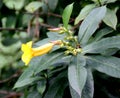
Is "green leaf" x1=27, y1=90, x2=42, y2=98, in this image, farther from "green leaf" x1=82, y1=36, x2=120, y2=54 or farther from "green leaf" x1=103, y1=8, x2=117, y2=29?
"green leaf" x1=103, y1=8, x2=117, y2=29

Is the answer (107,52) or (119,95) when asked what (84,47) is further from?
(119,95)

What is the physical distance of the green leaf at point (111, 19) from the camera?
1750mm

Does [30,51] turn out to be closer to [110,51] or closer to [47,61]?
[47,61]

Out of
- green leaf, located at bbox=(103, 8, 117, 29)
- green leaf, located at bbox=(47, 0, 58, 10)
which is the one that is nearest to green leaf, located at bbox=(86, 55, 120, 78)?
green leaf, located at bbox=(103, 8, 117, 29)

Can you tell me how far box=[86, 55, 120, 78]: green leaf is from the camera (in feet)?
4.97

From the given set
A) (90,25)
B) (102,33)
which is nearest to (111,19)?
(102,33)

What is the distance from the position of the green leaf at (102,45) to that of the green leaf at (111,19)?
17 centimetres

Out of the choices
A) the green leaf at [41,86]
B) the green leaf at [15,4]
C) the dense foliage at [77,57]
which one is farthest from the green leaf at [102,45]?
the green leaf at [15,4]

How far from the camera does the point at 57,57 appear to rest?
1573 mm

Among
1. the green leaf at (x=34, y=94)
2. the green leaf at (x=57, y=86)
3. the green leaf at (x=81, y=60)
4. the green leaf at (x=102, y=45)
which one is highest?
the green leaf at (x=102, y=45)

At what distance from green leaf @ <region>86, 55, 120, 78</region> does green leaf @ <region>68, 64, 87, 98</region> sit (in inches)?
3.4

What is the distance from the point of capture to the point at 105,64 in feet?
5.08

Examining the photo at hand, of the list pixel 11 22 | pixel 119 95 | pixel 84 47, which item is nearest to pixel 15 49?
pixel 11 22

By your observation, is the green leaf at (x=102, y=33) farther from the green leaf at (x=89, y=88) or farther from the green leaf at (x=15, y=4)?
the green leaf at (x=15, y=4)
